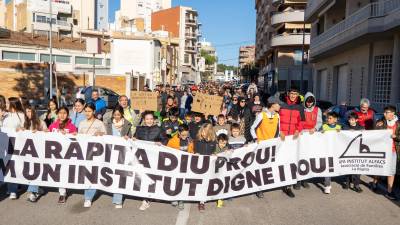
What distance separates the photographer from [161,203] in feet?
21.2

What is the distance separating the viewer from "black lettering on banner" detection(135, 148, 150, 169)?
6.27 m

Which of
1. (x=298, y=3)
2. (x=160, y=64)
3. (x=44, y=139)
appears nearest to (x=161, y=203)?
(x=44, y=139)

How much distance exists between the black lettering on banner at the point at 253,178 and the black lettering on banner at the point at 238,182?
0.33 ft

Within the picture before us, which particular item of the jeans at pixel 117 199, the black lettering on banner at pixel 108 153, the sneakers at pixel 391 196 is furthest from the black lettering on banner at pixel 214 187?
the sneakers at pixel 391 196

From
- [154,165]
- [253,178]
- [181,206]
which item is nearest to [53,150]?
[154,165]

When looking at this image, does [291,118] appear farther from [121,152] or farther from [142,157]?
[121,152]

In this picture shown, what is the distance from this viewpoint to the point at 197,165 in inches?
245

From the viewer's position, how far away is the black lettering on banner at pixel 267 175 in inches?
258

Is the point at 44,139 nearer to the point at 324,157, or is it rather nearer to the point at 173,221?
the point at 173,221

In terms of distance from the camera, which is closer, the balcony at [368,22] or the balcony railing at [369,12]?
the balcony at [368,22]

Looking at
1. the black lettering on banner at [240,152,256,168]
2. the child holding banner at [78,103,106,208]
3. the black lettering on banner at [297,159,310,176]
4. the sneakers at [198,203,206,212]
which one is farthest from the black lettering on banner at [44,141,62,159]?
the black lettering on banner at [297,159,310,176]

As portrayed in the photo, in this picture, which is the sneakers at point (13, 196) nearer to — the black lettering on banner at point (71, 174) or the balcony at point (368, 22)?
the black lettering on banner at point (71, 174)

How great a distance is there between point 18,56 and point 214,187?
1921 inches

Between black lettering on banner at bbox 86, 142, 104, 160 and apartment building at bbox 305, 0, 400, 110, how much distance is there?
1235cm
